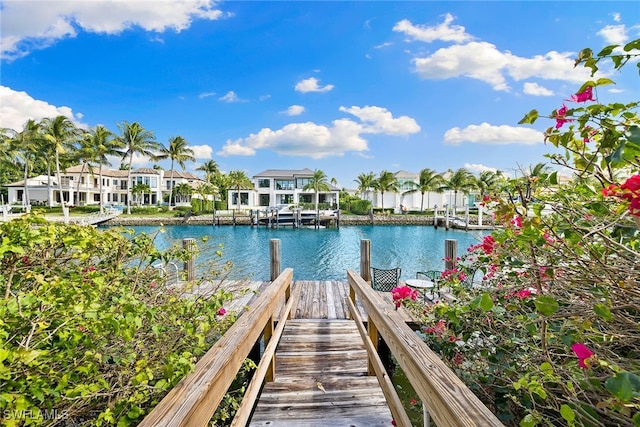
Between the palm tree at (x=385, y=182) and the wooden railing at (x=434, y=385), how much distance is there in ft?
134

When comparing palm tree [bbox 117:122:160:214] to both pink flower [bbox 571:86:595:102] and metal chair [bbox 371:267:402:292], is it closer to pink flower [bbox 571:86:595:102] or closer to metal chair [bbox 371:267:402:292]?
metal chair [bbox 371:267:402:292]

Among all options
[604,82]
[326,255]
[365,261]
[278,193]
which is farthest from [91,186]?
[604,82]

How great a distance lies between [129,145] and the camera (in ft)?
116

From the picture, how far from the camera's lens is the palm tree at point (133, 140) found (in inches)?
1373

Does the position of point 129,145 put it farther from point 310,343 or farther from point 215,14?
point 310,343

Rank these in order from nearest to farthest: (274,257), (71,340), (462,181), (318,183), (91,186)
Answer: (71,340)
(274,257)
(318,183)
(462,181)
(91,186)

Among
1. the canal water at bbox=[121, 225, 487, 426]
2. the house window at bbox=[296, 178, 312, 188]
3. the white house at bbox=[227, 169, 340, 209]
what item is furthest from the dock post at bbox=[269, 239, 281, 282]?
the house window at bbox=[296, 178, 312, 188]

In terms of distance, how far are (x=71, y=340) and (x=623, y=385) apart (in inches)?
65.4

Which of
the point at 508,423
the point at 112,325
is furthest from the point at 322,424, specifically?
the point at 112,325

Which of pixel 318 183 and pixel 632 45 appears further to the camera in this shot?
pixel 318 183

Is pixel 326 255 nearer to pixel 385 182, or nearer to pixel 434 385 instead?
pixel 434 385

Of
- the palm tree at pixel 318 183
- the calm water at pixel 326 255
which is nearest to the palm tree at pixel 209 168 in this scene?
the palm tree at pixel 318 183

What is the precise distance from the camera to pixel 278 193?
41.3 m

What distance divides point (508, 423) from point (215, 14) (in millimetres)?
13356
